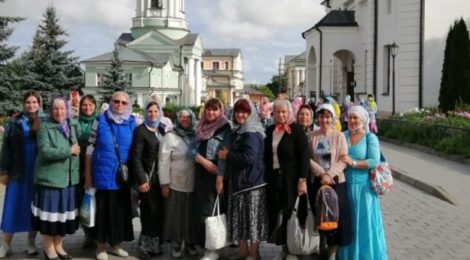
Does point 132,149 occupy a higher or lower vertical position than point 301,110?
lower

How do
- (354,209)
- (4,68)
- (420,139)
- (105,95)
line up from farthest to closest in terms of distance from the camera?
(105,95)
(4,68)
(420,139)
(354,209)

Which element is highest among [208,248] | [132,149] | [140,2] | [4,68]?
[140,2]

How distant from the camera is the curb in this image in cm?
1159

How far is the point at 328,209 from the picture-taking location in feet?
21.3

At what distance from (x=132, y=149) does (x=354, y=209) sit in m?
2.69

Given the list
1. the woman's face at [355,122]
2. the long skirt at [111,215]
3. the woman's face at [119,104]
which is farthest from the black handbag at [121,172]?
the woman's face at [355,122]

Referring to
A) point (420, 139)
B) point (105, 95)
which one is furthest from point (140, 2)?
point (420, 139)

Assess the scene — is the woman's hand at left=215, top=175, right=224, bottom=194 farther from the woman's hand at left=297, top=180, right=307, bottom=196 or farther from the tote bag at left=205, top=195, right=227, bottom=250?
the woman's hand at left=297, top=180, right=307, bottom=196

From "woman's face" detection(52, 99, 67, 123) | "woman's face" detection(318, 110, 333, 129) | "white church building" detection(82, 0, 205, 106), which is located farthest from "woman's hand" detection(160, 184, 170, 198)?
"white church building" detection(82, 0, 205, 106)

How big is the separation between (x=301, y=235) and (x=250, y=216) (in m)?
0.63

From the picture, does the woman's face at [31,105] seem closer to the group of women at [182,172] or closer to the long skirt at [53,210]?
the group of women at [182,172]

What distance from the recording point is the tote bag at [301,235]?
6.74 metres

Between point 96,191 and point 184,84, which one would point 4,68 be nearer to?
point 96,191

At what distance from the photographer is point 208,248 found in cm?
→ 699
